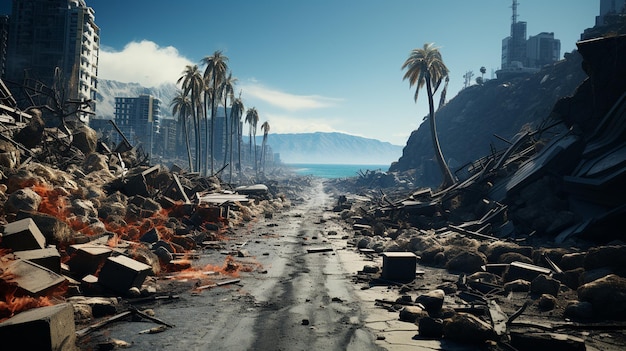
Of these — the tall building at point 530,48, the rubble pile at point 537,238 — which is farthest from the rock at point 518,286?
the tall building at point 530,48

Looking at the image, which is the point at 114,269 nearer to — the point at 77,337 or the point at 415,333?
the point at 77,337

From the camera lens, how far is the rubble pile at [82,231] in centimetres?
595

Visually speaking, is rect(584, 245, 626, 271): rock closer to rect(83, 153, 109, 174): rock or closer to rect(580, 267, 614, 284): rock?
rect(580, 267, 614, 284): rock

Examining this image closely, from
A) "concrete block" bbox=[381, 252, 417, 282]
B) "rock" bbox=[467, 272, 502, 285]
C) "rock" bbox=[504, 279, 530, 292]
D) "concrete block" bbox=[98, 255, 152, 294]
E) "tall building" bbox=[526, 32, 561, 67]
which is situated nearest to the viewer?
"concrete block" bbox=[98, 255, 152, 294]

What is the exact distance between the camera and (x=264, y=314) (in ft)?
24.2

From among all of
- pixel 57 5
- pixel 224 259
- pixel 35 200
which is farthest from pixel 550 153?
pixel 57 5

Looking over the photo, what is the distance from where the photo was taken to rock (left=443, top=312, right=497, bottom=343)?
19.8 feet

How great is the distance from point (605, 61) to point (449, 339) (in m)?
14.8

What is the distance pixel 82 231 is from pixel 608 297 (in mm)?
13080

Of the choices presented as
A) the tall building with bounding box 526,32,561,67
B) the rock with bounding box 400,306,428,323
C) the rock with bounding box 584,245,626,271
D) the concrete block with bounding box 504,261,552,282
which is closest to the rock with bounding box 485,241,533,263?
the concrete block with bounding box 504,261,552,282

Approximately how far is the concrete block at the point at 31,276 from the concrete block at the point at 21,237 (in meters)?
1.03

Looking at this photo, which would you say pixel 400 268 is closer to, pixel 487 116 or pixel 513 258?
pixel 513 258

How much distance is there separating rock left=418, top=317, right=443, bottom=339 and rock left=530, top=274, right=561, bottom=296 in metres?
3.66

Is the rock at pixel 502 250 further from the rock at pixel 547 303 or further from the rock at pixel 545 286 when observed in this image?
the rock at pixel 547 303
